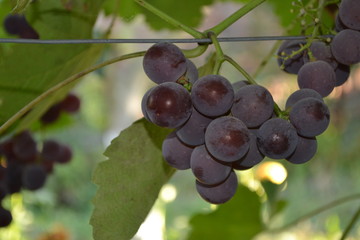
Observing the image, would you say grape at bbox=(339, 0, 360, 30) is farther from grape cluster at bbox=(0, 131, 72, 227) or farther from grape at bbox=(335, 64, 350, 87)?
grape cluster at bbox=(0, 131, 72, 227)

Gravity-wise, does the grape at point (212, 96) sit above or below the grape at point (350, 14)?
below

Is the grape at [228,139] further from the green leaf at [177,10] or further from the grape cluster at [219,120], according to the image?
the green leaf at [177,10]

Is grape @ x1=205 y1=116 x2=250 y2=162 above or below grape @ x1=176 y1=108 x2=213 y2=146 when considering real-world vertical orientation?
below

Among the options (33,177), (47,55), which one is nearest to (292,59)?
(47,55)

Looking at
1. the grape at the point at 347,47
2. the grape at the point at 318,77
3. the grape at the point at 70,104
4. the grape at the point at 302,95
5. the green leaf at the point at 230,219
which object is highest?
the grape at the point at 70,104

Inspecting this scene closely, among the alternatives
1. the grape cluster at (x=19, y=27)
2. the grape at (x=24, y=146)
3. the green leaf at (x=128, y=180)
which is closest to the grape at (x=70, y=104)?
the grape at (x=24, y=146)

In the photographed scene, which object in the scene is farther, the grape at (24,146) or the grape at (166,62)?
the grape at (24,146)

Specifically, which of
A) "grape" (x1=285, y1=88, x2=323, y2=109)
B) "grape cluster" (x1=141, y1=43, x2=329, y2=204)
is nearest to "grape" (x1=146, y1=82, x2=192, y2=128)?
"grape cluster" (x1=141, y1=43, x2=329, y2=204)

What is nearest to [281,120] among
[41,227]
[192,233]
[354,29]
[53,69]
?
[354,29]
